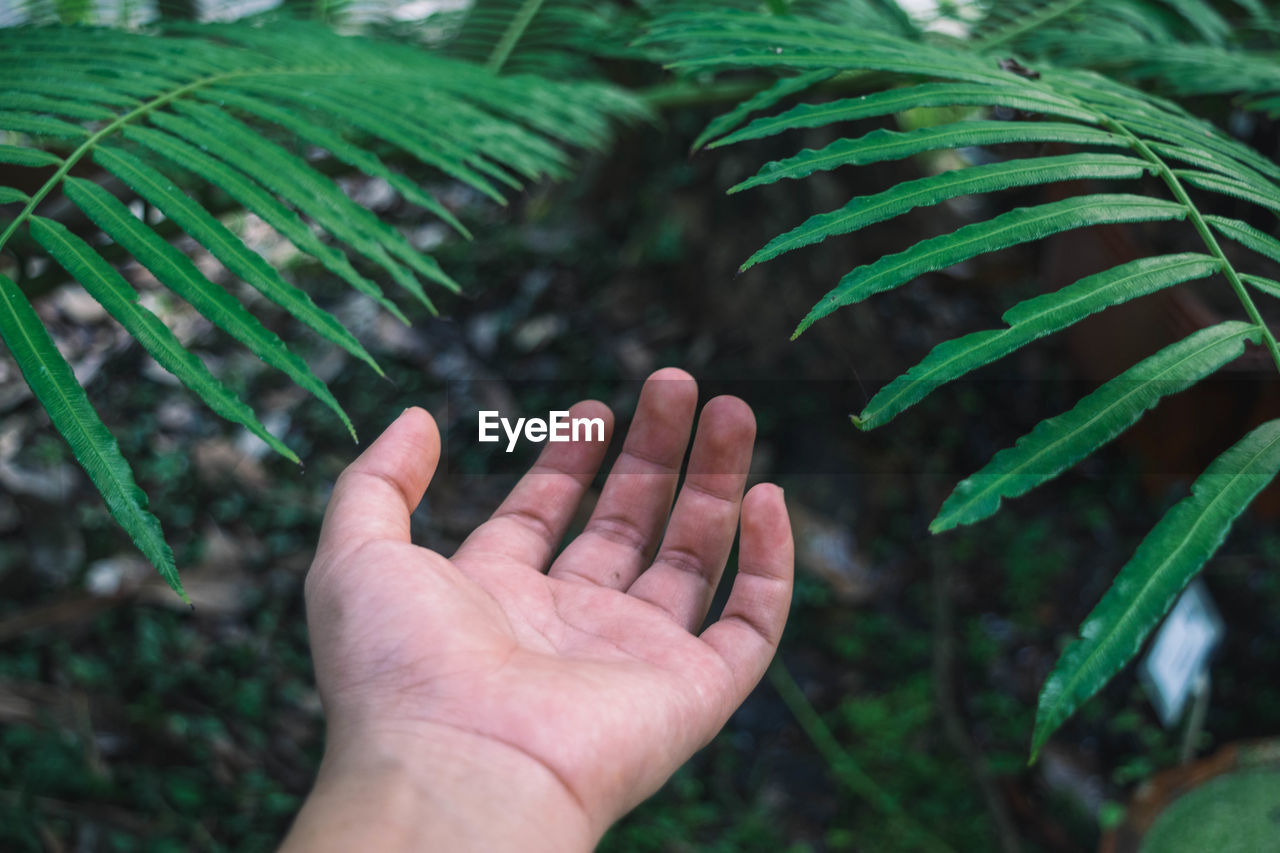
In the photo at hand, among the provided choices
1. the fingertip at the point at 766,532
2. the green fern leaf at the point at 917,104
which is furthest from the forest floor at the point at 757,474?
the green fern leaf at the point at 917,104

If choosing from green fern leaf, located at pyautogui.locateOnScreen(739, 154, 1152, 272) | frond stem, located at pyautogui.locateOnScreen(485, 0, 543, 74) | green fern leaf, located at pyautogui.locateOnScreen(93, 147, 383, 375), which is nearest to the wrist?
green fern leaf, located at pyautogui.locateOnScreen(93, 147, 383, 375)

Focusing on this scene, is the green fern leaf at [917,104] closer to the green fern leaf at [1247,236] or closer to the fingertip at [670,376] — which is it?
the green fern leaf at [1247,236]

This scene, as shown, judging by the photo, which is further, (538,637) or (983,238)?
(538,637)

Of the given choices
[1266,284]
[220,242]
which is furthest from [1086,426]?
[220,242]

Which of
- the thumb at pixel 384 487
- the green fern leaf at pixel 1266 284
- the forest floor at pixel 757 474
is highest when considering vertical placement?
the green fern leaf at pixel 1266 284

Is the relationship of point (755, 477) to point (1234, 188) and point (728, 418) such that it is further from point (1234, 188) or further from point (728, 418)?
point (1234, 188)

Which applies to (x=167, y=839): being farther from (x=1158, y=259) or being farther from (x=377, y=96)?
(x=1158, y=259)

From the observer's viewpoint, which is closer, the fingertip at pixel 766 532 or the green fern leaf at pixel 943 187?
the green fern leaf at pixel 943 187
